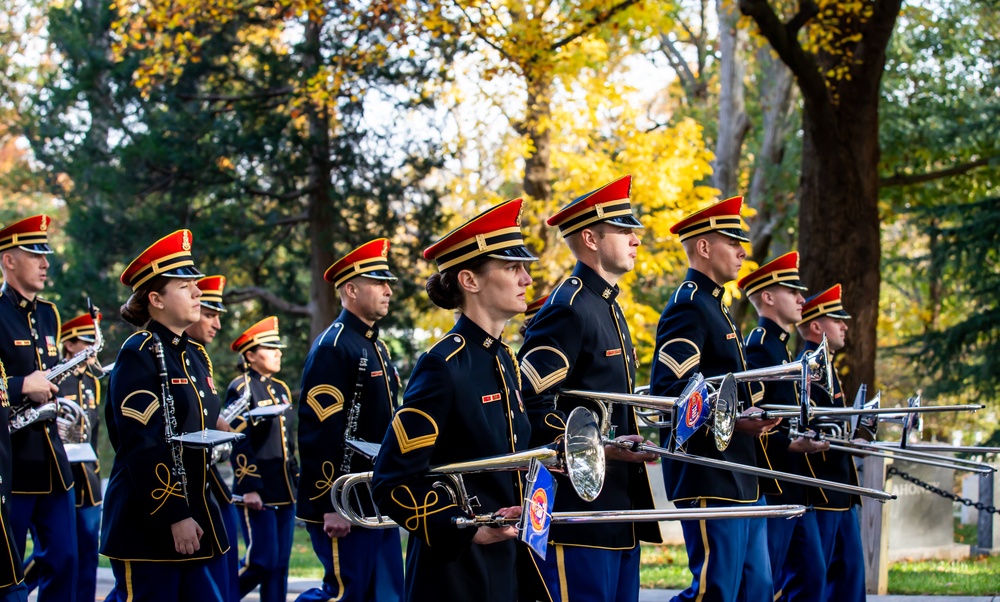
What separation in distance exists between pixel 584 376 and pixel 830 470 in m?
3.10

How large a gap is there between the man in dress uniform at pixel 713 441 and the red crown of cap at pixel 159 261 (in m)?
2.46

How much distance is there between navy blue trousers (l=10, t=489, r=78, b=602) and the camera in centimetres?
748

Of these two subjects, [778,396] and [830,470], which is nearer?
[778,396]

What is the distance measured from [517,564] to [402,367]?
55.8 feet

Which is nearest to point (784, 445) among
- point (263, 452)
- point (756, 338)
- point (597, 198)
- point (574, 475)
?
point (756, 338)

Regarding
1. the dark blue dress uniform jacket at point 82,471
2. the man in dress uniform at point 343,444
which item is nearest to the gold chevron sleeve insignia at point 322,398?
the man in dress uniform at point 343,444

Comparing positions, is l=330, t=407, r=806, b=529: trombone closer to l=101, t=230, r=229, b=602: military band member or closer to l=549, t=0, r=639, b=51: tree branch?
l=101, t=230, r=229, b=602: military band member

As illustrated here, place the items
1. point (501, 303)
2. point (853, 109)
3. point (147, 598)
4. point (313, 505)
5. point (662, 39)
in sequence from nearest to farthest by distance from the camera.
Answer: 1. point (501, 303)
2. point (147, 598)
3. point (313, 505)
4. point (853, 109)
5. point (662, 39)

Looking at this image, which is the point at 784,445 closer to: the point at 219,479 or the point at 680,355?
the point at 680,355

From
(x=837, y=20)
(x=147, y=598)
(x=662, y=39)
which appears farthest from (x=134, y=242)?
(x=147, y=598)

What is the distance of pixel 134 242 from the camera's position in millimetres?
21078

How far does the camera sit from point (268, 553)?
914 cm

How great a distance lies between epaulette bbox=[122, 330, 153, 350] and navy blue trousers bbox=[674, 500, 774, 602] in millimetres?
2805

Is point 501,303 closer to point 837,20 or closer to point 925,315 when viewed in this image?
point 837,20
